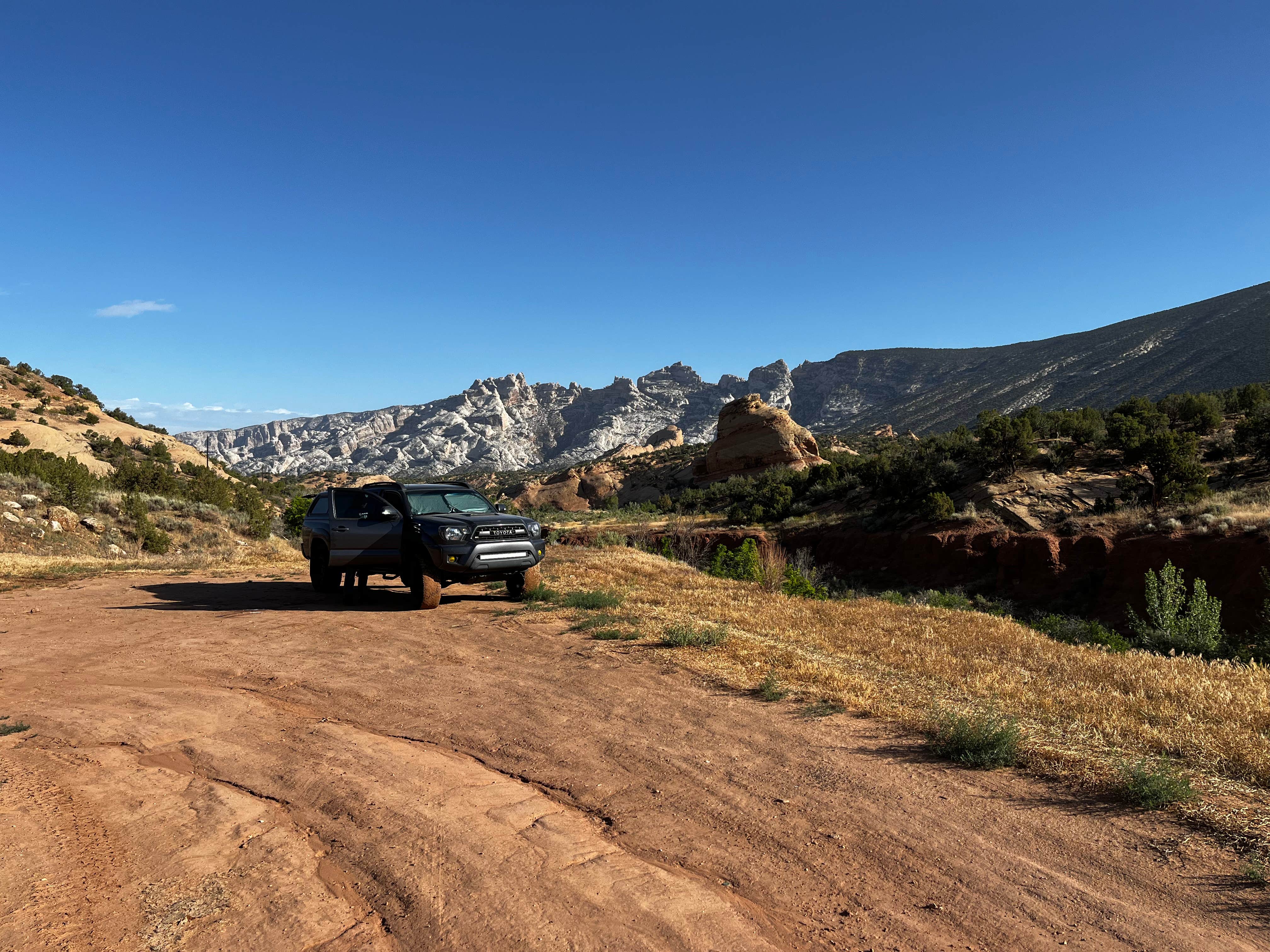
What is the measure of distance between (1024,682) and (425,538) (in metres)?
8.65

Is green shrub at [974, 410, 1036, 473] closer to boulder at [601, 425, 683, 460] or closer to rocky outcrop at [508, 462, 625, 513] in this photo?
rocky outcrop at [508, 462, 625, 513]

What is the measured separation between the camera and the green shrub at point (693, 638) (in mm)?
8508

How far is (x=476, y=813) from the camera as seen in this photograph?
4.12 m

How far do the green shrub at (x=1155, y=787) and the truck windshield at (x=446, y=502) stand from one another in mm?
9861

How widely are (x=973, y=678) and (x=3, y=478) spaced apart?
1215 inches

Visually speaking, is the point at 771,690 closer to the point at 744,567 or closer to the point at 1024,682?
the point at 1024,682

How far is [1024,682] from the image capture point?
7117mm

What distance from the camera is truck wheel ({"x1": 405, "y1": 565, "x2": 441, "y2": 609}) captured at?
11195 mm

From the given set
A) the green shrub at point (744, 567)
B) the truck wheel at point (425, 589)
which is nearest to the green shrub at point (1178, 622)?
the green shrub at point (744, 567)

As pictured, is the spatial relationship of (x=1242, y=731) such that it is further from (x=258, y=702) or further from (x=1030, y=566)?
(x=1030, y=566)

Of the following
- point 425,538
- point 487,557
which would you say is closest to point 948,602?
point 487,557

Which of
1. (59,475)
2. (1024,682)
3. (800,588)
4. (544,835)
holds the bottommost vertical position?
(800,588)

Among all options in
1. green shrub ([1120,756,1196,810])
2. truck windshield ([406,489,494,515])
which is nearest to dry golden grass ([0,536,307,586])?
truck windshield ([406,489,494,515])

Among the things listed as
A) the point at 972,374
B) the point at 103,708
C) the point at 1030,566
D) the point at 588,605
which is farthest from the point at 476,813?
the point at 972,374
